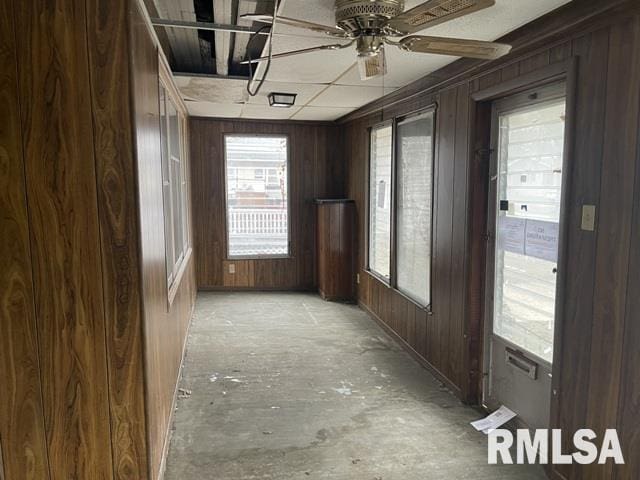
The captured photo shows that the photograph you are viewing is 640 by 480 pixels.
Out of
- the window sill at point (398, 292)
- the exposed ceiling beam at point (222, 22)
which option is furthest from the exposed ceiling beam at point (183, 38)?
the window sill at point (398, 292)

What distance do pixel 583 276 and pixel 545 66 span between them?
41.9 inches

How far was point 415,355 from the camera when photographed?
13.0 feet

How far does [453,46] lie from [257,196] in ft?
15.1

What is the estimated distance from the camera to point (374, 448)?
8.66 feet

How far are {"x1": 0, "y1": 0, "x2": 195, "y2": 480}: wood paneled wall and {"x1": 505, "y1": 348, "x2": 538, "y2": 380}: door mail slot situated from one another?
6.65 ft

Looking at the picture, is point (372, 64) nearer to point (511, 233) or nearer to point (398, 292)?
point (511, 233)

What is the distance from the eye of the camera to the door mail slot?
104 inches

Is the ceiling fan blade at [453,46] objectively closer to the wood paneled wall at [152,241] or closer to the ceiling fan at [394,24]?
the ceiling fan at [394,24]

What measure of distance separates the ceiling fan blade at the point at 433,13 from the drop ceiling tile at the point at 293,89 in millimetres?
2089

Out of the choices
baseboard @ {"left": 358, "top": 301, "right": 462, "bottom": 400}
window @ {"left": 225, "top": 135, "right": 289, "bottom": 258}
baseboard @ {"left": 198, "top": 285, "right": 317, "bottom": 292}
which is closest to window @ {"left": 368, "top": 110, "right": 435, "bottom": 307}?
baseboard @ {"left": 358, "top": 301, "right": 462, "bottom": 400}

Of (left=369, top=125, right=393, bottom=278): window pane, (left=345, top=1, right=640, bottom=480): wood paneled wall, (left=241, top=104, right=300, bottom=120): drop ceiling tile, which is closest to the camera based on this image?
(left=345, top=1, right=640, bottom=480): wood paneled wall

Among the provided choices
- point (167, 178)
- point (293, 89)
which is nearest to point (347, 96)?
point (293, 89)

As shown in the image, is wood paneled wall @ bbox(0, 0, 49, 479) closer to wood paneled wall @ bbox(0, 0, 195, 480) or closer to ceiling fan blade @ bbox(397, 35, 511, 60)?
wood paneled wall @ bbox(0, 0, 195, 480)

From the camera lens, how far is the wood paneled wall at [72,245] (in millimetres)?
1784
